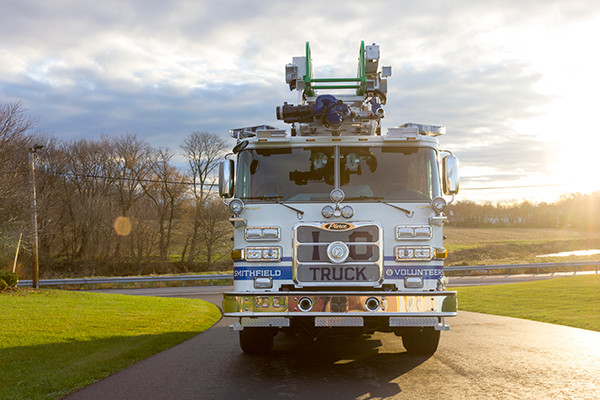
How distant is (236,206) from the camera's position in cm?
707

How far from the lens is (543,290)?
21.1 metres

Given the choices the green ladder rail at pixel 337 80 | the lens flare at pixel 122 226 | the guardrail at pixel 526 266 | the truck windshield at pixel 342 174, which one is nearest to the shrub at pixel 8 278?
the green ladder rail at pixel 337 80

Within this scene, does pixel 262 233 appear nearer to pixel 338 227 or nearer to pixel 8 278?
pixel 338 227

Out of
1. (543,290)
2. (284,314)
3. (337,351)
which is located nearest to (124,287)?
(543,290)

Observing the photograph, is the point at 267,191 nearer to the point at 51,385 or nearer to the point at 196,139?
the point at 51,385

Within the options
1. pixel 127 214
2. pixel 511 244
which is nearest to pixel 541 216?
pixel 511 244

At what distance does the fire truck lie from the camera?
6688 mm

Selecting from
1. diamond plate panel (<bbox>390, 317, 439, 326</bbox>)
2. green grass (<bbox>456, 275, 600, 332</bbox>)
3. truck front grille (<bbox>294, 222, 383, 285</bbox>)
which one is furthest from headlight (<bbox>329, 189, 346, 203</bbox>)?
green grass (<bbox>456, 275, 600, 332</bbox>)

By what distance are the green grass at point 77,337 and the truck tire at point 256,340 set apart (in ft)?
5.30

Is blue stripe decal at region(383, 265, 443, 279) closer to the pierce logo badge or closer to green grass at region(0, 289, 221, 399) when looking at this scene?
the pierce logo badge

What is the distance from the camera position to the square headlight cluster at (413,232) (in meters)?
6.91

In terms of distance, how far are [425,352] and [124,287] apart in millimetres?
26498

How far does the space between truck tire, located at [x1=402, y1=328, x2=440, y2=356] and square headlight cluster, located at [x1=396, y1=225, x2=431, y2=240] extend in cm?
167

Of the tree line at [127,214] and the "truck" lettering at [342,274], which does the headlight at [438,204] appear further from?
the tree line at [127,214]
